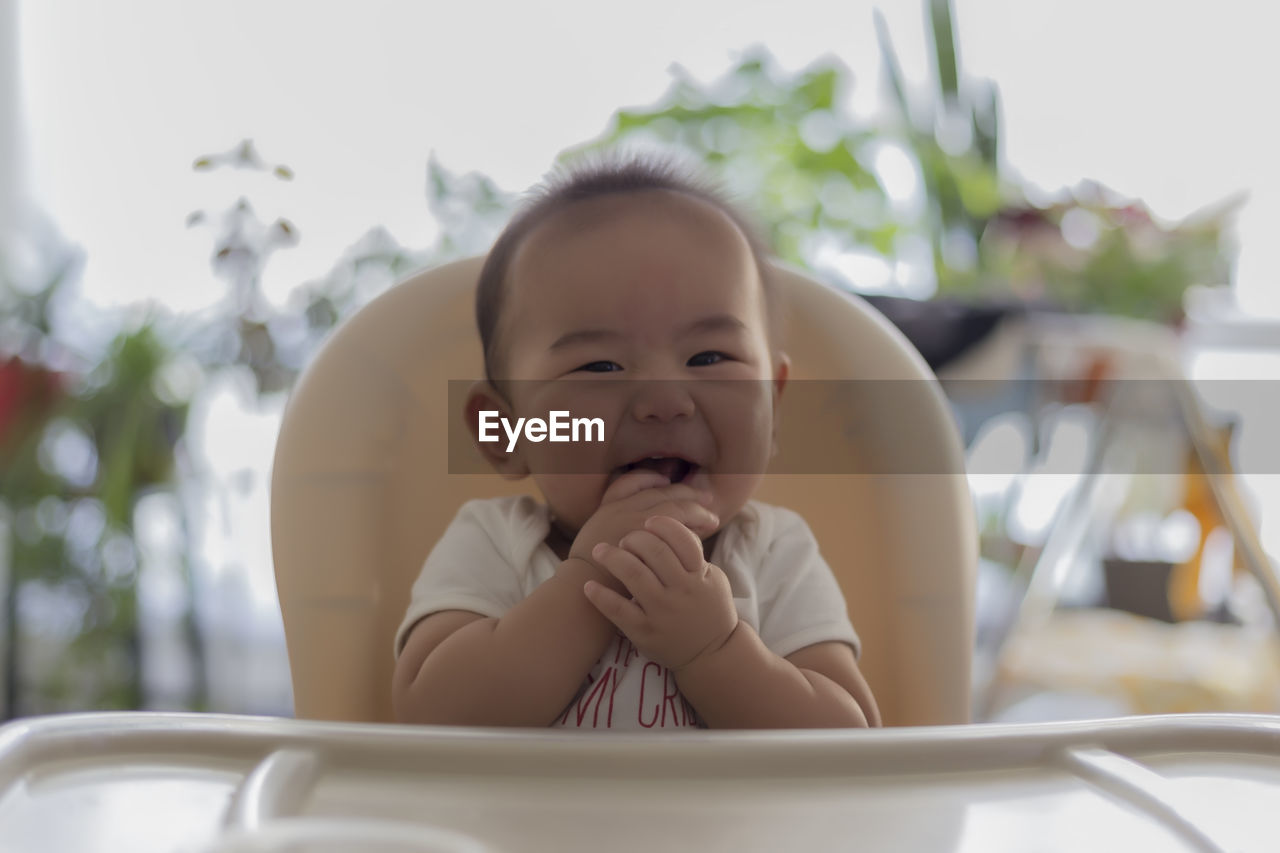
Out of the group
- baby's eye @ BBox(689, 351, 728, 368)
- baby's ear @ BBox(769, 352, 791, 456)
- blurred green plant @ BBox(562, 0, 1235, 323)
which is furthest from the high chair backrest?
blurred green plant @ BBox(562, 0, 1235, 323)

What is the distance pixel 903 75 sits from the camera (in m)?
2.21

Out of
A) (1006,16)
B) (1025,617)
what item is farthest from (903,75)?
(1025,617)

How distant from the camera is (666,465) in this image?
2.24 ft

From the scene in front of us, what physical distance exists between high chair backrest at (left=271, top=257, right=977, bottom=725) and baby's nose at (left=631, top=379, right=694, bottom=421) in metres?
0.20

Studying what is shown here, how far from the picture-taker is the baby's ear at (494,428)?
750 mm

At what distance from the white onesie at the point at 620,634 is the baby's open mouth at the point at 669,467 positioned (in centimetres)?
7

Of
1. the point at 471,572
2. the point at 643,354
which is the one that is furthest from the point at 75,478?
the point at 643,354

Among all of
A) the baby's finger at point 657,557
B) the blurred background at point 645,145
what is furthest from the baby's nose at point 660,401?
the blurred background at point 645,145

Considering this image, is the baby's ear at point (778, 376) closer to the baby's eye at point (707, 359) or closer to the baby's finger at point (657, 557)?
the baby's eye at point (707, 359)

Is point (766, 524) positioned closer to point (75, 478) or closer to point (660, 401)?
point (660, 401)

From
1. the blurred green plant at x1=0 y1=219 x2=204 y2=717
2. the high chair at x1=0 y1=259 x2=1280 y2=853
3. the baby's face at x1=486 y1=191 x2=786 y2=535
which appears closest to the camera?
the high chair at x1=0 y1=259 x2=1280 y2=853

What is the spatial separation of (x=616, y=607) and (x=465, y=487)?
289 millimetres

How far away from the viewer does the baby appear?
58 centimetres

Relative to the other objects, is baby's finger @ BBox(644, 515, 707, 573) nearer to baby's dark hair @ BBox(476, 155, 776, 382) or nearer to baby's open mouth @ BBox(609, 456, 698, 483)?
baby's open mouth @ BBox(609, 456, 698, 483)
